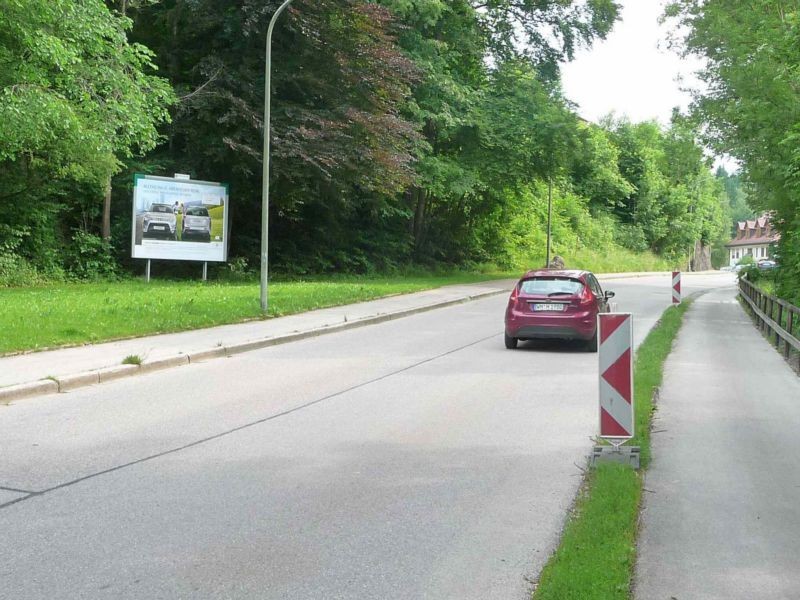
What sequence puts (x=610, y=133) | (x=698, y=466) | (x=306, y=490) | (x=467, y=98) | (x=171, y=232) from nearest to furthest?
(x=306, y=490), (x=698, y=466), (x=171, y=232), (x=467, y=98), (x=610, y=133)

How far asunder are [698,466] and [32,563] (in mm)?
4903

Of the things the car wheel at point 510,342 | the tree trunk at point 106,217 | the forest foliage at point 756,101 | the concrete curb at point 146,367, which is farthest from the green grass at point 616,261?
the car wheel at point 510,342

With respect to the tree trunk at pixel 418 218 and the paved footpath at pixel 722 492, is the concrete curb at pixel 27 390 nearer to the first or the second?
the paved footpath at pixel 722 492

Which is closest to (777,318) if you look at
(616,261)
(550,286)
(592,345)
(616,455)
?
(592,345)

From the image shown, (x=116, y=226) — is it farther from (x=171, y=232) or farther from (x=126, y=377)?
(x=126, y=377)

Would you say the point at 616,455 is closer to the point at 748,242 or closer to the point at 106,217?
the point at 106,217

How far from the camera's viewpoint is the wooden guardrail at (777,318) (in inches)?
568

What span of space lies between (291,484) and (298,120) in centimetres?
2293

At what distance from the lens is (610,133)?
76.6 m

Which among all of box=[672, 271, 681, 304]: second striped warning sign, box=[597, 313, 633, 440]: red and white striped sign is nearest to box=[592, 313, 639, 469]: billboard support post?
box=[597, 313, 633, 440]: red and white striped sign

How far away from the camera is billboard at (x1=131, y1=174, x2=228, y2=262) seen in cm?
2528

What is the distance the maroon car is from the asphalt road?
10.6ft

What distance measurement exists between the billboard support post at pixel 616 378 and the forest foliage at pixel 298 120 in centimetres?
1656

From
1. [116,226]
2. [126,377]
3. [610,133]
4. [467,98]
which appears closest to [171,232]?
[116,226]
